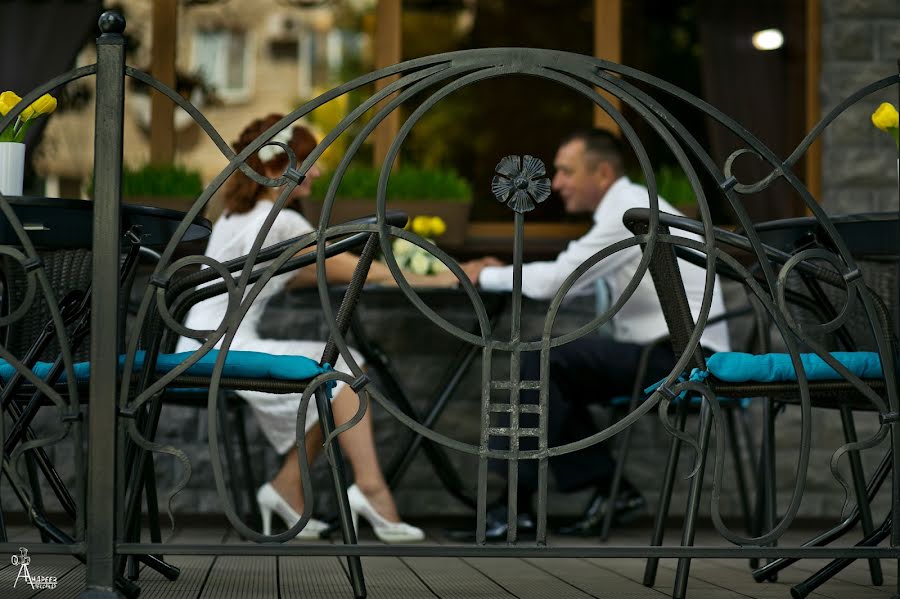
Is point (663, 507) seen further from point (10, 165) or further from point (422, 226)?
point (422, 226)

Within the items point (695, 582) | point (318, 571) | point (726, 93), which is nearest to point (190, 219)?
point (318, 571)

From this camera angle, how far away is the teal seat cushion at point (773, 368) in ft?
6.17

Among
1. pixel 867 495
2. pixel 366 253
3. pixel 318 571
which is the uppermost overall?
pixel 366 253

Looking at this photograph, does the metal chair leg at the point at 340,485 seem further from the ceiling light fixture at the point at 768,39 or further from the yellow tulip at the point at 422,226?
the ceiling light fixture at the point at 768,39

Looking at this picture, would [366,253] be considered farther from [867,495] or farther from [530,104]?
[530,104]

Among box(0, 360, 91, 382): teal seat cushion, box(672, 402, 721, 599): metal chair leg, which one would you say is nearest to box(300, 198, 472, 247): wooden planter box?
box(0, 360, 91, 382): teal seat cushion

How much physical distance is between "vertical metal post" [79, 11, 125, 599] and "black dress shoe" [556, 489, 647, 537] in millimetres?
1986

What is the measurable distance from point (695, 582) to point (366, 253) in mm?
1014

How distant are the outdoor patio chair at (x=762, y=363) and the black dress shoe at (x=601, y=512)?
132 centimetres

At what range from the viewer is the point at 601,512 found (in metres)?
3.45

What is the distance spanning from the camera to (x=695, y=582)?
2.37 meters

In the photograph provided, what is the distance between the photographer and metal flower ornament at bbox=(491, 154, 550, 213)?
1.72m

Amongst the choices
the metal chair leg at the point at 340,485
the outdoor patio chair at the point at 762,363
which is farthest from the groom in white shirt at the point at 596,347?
the metal chair leg at the point at 340,485

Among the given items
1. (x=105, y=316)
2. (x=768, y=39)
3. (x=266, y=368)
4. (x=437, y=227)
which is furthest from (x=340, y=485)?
(x=768, y=39)
